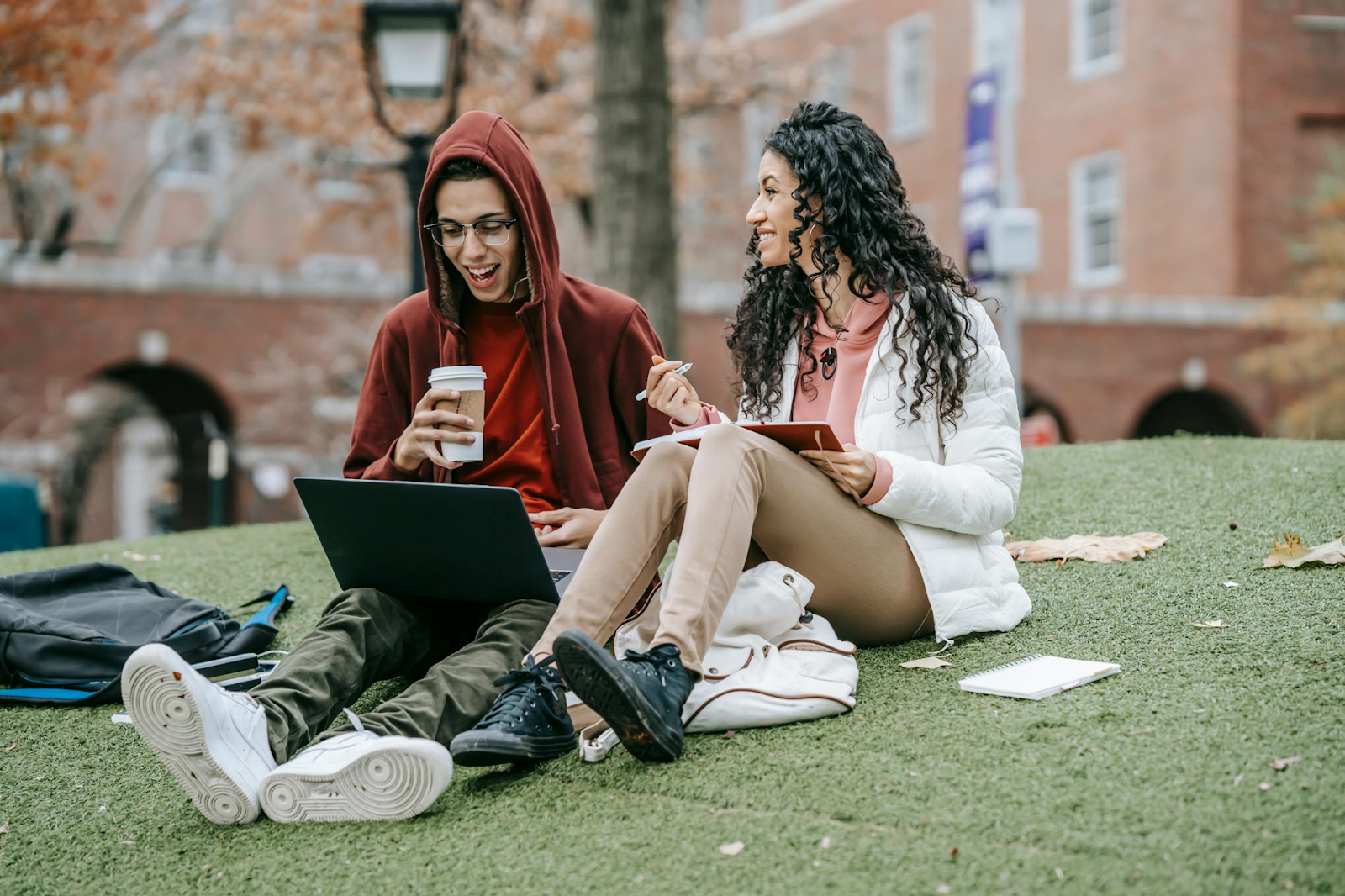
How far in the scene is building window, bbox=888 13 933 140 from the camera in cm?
2616

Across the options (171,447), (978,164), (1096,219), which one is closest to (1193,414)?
(1096,219)

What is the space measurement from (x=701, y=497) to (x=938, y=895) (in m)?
1.06

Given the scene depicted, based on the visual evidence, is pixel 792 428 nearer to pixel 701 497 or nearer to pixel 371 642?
pixel 701 497

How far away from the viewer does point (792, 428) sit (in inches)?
117

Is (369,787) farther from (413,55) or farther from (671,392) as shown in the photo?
(413,55)

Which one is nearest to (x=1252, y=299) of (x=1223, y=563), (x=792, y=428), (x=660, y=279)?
(x=660, y=279)

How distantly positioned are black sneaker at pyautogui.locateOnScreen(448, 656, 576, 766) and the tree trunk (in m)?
6.36

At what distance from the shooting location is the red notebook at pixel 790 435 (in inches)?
117

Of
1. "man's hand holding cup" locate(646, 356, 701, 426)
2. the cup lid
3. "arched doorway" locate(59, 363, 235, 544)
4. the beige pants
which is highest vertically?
the cup lid

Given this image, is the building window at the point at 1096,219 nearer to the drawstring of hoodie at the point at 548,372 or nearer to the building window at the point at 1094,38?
the building window at the point at 1094,38

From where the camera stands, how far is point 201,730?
251 centimetres

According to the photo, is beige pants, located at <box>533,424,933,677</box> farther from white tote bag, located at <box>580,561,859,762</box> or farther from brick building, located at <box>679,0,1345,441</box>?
brick building, located at <box>679,0,1345,441</box>

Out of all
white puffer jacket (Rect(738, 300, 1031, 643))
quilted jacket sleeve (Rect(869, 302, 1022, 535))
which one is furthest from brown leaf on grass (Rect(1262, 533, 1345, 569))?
quilted jacket sleeve (Rect(869, 302, 1022, 535))

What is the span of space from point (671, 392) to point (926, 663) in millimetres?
948
